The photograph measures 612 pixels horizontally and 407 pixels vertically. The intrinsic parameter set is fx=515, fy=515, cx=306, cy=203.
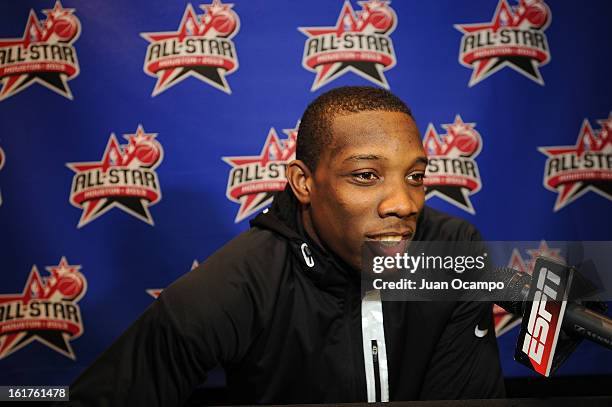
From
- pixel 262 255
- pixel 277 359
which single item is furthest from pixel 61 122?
pixel 277 359

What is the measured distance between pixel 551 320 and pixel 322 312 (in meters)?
0.48

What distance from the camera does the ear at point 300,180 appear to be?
92 centimetres

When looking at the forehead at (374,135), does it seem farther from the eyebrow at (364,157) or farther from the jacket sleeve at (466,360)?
the jacket sleeve at (466,360)

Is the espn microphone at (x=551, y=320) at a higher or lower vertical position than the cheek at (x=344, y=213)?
lower

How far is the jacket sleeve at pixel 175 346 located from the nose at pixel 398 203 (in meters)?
0.27

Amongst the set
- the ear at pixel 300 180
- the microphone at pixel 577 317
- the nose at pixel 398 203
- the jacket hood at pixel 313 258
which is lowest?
the microphone at pixel 577 317

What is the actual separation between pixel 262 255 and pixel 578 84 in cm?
130

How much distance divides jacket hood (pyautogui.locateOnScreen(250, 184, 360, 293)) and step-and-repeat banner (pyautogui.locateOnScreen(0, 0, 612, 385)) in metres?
0.69

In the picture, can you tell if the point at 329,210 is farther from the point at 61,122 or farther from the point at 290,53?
the point at 61,122

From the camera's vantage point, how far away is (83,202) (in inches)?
63.7

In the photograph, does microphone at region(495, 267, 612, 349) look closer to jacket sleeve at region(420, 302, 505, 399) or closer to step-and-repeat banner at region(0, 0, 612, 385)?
jacket sleeve at region(420, 302, 505, 399)

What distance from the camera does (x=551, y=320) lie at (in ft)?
1.62

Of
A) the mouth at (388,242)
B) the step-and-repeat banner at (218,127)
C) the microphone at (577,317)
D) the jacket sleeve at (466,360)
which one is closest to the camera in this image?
the microphone at (577,317)

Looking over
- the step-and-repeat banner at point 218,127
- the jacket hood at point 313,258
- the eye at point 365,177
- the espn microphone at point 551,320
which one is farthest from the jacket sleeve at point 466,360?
the step-and-repeat banner at point 218,127
